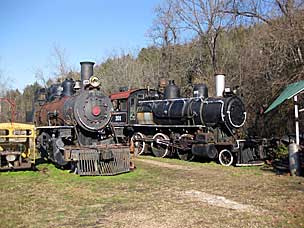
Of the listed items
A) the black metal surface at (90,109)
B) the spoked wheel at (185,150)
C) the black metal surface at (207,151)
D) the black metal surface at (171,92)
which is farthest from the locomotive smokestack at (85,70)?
the black metal surface at (171,92)

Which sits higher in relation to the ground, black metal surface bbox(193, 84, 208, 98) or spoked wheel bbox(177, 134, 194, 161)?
black metal surface bbox(193, 84, 208, 98)

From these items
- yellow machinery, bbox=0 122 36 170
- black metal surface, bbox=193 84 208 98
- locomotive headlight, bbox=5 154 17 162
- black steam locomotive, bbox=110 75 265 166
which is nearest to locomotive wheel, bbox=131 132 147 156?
black steam locomotive, bbox=110 75 265 166

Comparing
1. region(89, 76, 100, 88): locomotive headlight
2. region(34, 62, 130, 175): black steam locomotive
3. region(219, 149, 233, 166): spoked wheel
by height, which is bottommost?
region(219, 149, 233, 166): spoked wheel

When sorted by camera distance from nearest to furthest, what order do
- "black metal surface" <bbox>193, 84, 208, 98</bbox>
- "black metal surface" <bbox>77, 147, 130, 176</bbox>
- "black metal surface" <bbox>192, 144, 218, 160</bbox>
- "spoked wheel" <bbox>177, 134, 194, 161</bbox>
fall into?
"black metal surface" <bbox>77, 147, 130, 176</bbox> → "black metal surface" <bbox>192, 144, 218, 160</bbox> → "spoked wheel" <bbox>177, 134, 194, 161</bbox> → "black metal surface" <bbox>193, 84, 208, 98</bbox>

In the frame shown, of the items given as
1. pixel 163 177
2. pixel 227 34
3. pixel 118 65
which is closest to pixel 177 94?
pixel 163 177

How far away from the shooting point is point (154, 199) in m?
8.73

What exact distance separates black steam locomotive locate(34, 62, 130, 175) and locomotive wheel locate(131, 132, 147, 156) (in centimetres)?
489

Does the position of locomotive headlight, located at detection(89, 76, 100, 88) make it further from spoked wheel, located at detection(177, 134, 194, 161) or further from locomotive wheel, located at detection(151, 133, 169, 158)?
locomotive wheel, located at detection(151, 133, 169, 158)

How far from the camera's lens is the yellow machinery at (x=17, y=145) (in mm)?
12984

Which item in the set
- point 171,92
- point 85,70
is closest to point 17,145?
point 85,70

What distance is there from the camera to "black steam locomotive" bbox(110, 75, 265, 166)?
600 inches

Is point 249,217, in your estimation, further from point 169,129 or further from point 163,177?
point 169,129

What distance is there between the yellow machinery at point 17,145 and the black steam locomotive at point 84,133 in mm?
749

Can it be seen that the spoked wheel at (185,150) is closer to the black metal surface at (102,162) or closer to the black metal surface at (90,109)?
the black metal surface at (90,109)
